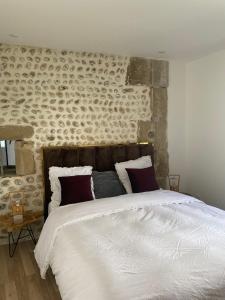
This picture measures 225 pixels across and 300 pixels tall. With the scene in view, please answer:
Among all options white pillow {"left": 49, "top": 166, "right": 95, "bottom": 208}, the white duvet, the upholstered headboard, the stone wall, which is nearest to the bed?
the white duvet

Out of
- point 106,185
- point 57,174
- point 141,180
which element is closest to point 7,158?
point 57,174

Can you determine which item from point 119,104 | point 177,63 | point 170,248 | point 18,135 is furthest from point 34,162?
point 177,63

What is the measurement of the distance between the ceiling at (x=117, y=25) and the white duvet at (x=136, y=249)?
1.83 metres

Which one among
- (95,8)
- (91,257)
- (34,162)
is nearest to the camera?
(91,257)

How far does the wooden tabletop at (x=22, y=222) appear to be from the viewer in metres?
3.13

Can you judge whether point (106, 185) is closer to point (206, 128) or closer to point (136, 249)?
point (136, 249)

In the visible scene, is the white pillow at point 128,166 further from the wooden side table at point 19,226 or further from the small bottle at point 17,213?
the small bottle at point 17,213

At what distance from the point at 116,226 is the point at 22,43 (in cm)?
241

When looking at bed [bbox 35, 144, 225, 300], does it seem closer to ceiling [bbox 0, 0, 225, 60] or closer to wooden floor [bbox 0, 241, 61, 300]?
wooden floor [bbox 0, 241, 61, 300]

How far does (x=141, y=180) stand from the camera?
11.4ft

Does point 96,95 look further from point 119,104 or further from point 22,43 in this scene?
point 22,43

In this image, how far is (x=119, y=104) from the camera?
3953 mm

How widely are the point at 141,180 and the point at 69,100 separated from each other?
4.72ft

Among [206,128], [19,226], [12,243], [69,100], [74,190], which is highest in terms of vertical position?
[69,100]
